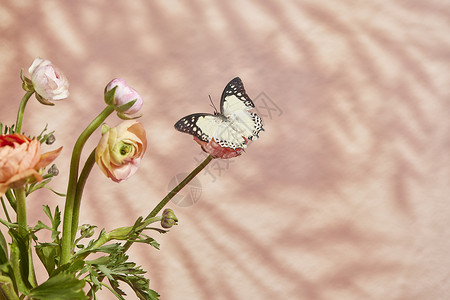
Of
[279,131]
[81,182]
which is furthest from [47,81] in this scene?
[279,131]

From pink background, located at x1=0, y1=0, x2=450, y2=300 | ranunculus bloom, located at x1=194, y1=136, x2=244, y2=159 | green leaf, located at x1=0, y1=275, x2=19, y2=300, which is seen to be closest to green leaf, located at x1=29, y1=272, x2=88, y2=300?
green leaf, located at x1=0, y1=275, x2=19, y2=300

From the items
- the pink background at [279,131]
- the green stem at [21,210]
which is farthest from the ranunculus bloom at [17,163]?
the pink background at [279,131]

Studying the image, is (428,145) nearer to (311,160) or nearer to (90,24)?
(311,160)

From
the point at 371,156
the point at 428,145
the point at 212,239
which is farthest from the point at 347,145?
the point at 212,239

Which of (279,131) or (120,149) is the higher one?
(279,131)

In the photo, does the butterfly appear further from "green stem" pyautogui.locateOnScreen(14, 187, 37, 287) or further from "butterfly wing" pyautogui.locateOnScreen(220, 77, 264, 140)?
"green stem" pyautogui.locateOnScreen(14, 187, 37, 287)

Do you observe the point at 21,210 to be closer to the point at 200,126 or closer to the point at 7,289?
the point at 7,289
